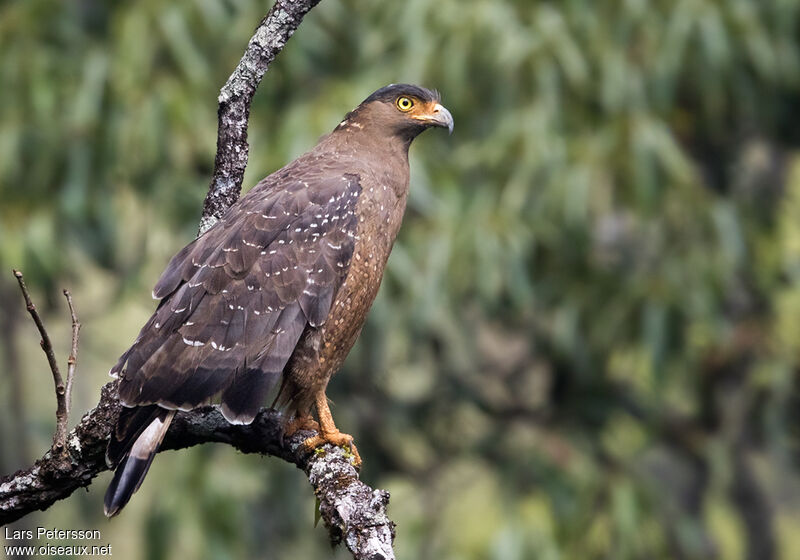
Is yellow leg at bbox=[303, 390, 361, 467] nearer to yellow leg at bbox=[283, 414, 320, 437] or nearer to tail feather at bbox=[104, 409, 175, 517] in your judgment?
yellow leg at bbox=[283, 414, 320, 437]

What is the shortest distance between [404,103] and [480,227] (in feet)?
→ 7.02

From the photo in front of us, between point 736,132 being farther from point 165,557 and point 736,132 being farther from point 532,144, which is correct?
point 165,557

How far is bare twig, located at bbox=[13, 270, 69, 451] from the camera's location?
3137 millimetres

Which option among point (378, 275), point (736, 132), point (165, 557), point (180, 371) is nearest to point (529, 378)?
point (736, 132)

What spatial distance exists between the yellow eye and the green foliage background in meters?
1.79

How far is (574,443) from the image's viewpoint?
303 inches

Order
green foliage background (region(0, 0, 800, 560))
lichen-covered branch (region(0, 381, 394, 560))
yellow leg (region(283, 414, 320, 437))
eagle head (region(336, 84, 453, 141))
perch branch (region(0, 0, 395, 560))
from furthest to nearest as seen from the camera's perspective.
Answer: green foliage background (region(0, 0, 800, 560)), eagle head (region(336, 84, 453, 141)), yellow leg (region(283, 414, 320, 437)), perch branch (region(0, 0, 395, 560)), lichen-covered branch (region(0, 381, 394, 560))

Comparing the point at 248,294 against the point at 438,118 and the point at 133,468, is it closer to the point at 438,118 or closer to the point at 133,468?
the point at 133,468

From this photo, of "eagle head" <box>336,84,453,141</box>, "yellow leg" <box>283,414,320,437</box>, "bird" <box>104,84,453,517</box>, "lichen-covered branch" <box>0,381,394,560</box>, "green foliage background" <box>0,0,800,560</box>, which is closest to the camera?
"lichen-covered branch" <box>0,381,394,560</box>

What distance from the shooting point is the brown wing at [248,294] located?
3.69 metres

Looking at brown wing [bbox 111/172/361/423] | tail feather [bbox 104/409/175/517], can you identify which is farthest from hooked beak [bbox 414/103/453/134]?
tail feather [bbox 104/409/175/517]

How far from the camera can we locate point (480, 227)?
6605 millimetres

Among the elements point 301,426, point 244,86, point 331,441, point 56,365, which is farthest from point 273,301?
point 56,365

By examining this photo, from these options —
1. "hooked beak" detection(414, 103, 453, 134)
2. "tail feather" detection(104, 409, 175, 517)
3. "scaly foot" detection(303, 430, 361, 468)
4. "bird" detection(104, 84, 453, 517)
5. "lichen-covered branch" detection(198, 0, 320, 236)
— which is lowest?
"tail feather" detection(104, 409, 175, 517)
